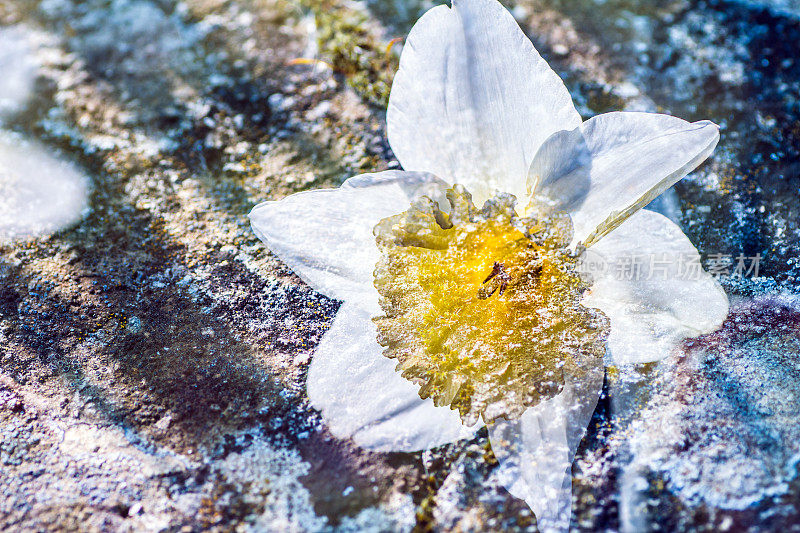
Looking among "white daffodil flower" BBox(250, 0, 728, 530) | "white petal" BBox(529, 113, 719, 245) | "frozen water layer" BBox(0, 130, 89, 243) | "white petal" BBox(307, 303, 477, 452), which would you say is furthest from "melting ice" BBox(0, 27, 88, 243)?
"white petal" BBox(529, 113, 719, 245)

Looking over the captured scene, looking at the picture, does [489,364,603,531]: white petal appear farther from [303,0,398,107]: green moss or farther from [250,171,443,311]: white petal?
[303,0,398,107]: green moss

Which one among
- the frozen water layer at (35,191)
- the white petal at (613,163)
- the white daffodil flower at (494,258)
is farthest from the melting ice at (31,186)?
the white petal at (613,163)

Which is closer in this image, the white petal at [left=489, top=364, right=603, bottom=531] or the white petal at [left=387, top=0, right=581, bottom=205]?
the white petal at [left=489, top=364, right=603, bottom=531]

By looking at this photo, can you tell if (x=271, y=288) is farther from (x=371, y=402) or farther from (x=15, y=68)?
(x=15, y=68)

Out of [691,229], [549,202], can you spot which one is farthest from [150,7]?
[691,229]

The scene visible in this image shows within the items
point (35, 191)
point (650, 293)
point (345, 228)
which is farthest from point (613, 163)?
point (35, 191)

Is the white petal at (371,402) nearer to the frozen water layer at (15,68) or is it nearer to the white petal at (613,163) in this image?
the white petal at (613,163)
